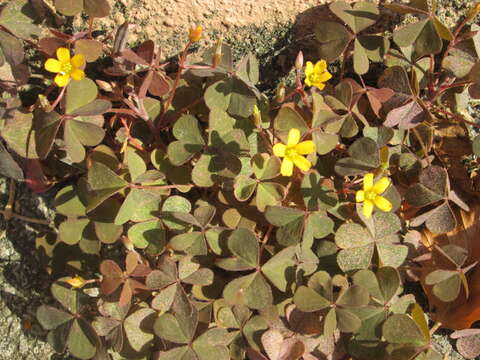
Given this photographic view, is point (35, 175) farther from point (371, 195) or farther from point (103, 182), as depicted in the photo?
point (371, 195)

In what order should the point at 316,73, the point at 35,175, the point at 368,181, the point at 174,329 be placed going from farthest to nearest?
1. the point at 35,175
2. the point at 316,73
3. the point at 174,329
4. the point at 368,181

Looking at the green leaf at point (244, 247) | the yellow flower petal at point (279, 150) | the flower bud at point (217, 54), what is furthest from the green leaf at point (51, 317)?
the flower bud at point (217, 54)

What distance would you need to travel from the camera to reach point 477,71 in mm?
2045

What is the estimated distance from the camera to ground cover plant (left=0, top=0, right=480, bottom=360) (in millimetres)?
1942

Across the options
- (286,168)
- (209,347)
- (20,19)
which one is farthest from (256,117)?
(20,19)

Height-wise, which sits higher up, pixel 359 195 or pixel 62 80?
pixel 62 80

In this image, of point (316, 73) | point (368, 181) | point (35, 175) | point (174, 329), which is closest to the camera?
point (368, 181)

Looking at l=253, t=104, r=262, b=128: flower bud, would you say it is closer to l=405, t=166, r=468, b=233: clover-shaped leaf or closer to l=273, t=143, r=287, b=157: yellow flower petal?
l=273, t=143, r=287, b=157: yellow flower petal

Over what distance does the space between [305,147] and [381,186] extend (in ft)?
1.03

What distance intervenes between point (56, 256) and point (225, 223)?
31.8 inches

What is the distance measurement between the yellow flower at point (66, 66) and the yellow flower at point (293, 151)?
2.62 feet

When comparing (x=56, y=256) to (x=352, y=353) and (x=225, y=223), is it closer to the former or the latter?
(x=225, y=223)

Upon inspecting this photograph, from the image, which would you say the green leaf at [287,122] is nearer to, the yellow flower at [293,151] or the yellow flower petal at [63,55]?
the yellow flower at [293,151]

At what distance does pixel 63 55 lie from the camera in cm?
194
